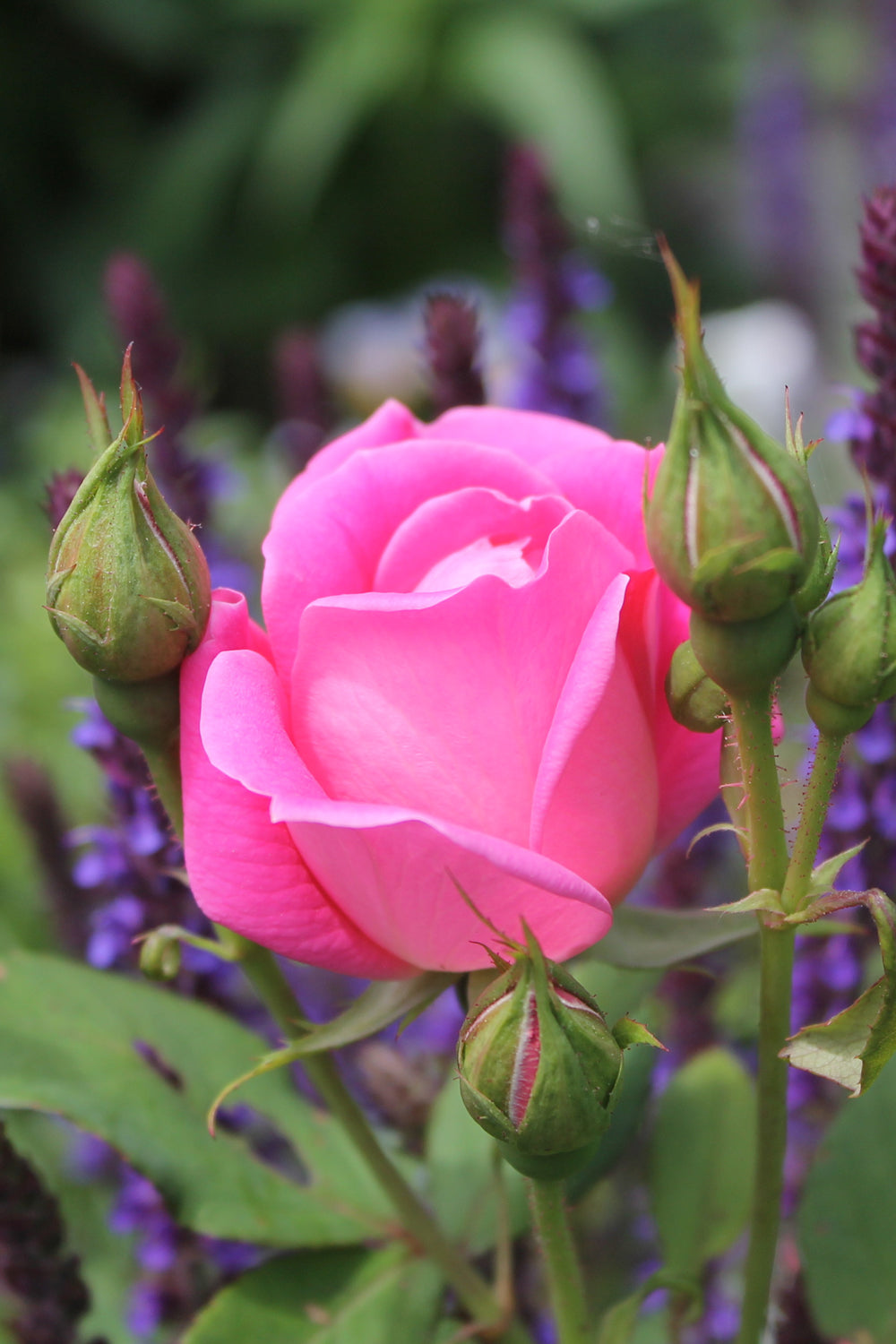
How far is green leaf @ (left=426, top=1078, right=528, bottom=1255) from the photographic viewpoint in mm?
398

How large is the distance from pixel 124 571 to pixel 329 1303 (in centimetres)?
23

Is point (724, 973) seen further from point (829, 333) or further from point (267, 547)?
point (829, 333)

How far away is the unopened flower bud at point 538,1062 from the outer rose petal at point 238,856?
0.05 m

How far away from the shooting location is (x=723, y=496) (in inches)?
8.6

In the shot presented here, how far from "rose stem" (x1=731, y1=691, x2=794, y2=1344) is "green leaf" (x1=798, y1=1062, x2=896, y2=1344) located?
7 cm

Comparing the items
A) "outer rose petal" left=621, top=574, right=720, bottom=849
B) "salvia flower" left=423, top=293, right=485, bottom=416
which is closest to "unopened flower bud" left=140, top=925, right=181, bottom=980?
"outer rose petal" left=621, top=574, right=720, bottom=849

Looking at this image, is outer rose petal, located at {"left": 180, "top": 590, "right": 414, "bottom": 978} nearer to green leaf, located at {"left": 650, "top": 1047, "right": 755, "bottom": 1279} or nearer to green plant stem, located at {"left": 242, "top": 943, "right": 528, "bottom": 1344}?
green plant stem, located at {"left": 242, "top": 943, "right": 528, "bottom": 1344}

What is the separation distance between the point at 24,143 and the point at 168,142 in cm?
28

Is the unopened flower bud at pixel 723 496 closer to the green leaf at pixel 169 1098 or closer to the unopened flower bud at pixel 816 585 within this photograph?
the unopened flower bud at pixel 816 585

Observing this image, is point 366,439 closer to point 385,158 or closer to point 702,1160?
point 702,1160

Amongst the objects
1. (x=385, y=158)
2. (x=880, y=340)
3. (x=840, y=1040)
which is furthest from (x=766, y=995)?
(x=385, y=158)

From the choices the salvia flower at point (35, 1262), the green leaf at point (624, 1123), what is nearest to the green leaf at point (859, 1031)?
the green leaf at point (624, 1123)

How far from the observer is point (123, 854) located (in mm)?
462

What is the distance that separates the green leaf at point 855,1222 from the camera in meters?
0.38
